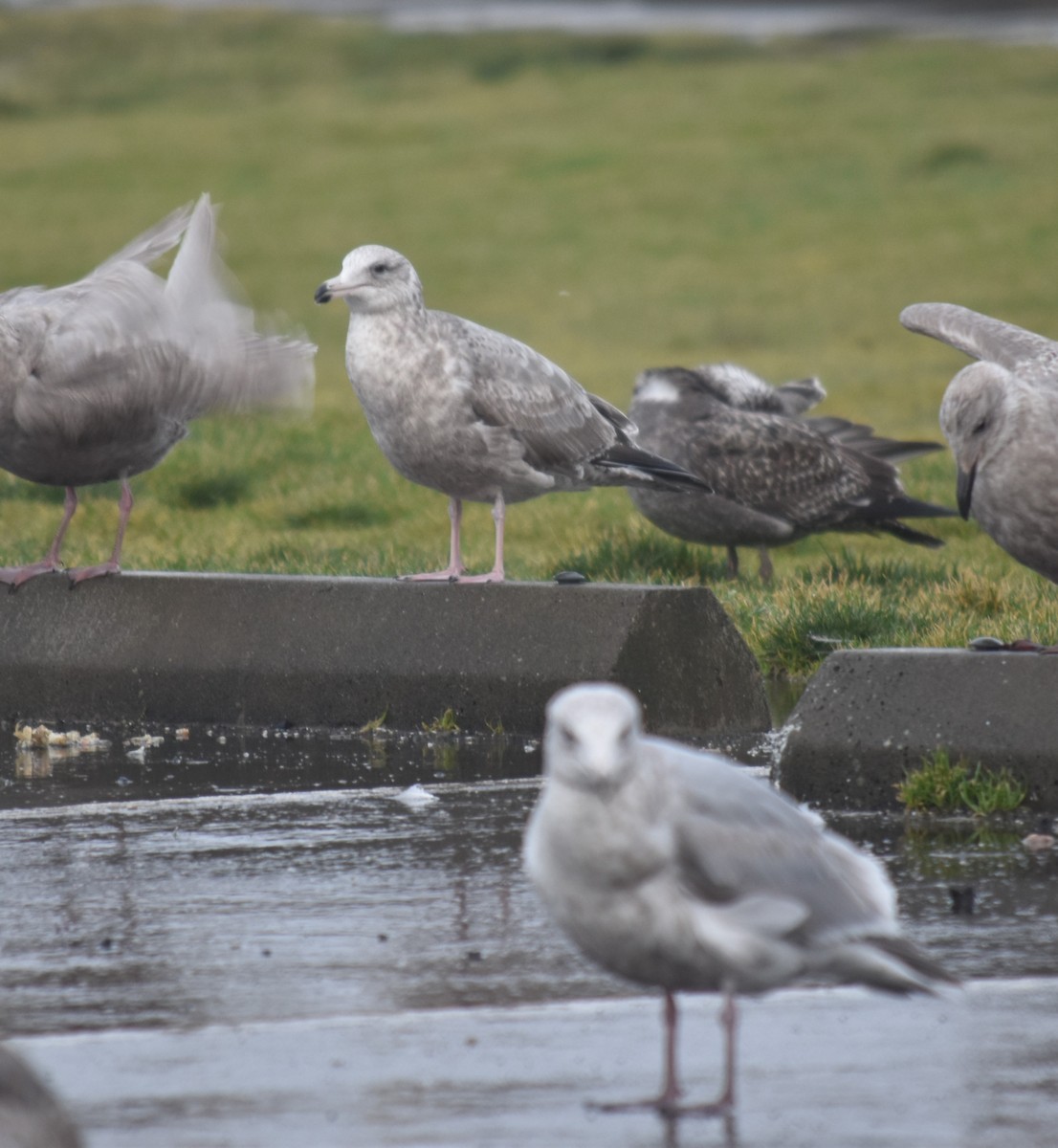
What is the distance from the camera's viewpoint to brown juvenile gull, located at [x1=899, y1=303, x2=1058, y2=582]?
6527 millimetres

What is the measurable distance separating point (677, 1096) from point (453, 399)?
14.5 ft

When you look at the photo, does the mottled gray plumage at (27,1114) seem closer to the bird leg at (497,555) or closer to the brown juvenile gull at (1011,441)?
the brown juvenile gull at (1011,441)

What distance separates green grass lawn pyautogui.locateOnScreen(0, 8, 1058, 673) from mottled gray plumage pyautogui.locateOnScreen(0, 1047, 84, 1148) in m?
5.33

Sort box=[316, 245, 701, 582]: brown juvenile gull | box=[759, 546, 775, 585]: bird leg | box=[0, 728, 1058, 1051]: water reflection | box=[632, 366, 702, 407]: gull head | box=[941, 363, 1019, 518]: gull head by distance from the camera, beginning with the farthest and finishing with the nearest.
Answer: box=[632, 366, 702, 407]: gull head < box=[759, 546, 775, 585]: bird leg < box=[316, 245, 701, 582]: brown juvenile gull < box=[941, 363, 1019, 518]: gull head < box=[0, 728, 1058, 1051]: water reflection

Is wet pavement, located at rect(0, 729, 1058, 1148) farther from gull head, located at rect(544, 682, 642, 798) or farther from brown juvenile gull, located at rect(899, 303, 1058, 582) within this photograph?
brown juvenile gull, located at rect(899, 303, 1058, 582)

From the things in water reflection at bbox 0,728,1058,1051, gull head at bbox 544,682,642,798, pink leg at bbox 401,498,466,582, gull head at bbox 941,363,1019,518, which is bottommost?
water reflection at bbox 0,728,1058,1051

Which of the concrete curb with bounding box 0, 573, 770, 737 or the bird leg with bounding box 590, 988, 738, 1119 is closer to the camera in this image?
the bird leg with bounding box 590, 988, 738, 1119

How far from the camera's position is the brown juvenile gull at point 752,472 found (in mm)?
10766

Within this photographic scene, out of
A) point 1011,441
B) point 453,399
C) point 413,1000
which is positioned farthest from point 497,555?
point 413,1000

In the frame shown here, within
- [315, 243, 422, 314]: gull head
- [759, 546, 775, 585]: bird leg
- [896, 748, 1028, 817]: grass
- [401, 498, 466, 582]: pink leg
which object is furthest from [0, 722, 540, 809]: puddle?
[759, 546, 775, 585]: bird leg

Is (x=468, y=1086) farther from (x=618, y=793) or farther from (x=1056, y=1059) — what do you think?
Answer: (x=1056, y=1059)

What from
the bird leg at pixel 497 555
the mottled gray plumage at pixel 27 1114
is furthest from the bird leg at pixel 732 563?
the mottled gray plumage at pixel 27 1114

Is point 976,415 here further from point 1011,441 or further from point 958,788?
point 958,788

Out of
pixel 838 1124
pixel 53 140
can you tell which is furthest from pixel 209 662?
pixel 53 140
